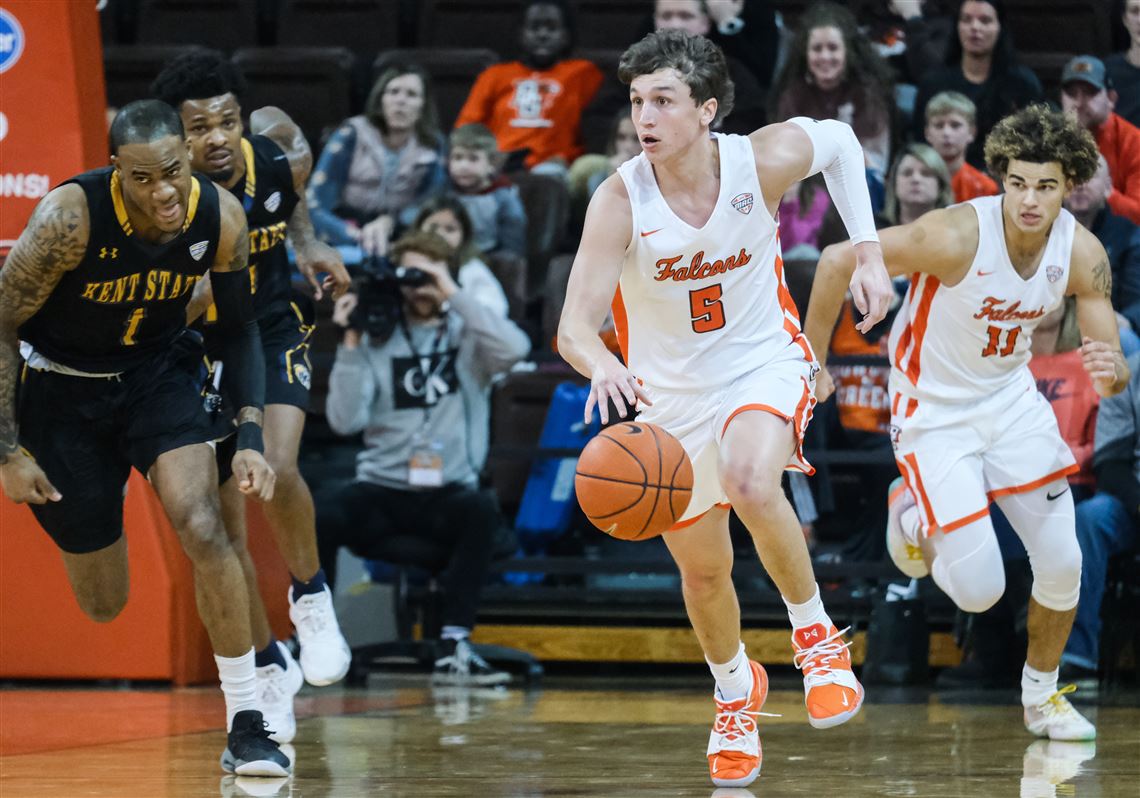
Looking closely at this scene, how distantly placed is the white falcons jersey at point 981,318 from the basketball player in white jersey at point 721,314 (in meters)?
1.33

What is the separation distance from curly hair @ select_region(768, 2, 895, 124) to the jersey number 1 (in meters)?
4.77

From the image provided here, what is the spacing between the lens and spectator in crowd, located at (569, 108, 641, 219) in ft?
29.0

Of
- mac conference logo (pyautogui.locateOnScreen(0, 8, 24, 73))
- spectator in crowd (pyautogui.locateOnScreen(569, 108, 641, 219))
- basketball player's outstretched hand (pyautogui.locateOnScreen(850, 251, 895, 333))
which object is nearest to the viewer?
basketball player's outstretched hand (pyautogui.locateOnScreen(850, 251, 895, 333))

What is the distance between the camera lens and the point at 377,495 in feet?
26.5

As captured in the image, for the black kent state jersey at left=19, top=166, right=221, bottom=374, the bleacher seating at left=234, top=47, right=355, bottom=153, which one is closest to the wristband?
the black kent state jersey at left=19, top=166, right=221, bottom=374

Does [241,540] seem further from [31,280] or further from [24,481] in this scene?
[31,280]

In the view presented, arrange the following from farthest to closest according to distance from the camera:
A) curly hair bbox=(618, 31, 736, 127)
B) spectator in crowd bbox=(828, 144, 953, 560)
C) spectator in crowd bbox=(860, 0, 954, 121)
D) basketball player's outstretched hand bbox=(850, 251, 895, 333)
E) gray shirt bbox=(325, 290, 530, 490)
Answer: spectator in crowd bbox=(860, 0, 954, 121) → spectator in crowd bbox=(828, 144, 953, 560) → gray shirt bbox=(325, 290, 530, 490) → curly hair bbox=(618, 31, 736, 127) → basketball player's outstretched hand bbox=(850, 251, 895, 333)

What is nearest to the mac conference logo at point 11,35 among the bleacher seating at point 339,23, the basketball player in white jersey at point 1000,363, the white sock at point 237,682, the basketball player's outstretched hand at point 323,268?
the basketball player's outstretched hand at point 323,268

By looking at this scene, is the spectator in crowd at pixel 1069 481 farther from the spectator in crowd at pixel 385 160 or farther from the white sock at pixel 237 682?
the white sock at pixel 237 682

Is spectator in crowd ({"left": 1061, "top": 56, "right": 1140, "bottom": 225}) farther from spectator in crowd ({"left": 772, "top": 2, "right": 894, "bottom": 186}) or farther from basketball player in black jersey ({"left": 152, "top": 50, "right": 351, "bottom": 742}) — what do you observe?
basketball player in black jersey ({"left": 152, "top": 50, "right": 351, "bottom": 742})

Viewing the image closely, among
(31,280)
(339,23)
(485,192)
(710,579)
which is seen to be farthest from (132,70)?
(710,579)

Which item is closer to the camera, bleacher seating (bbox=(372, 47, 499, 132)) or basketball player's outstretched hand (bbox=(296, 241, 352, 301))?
basketball player's outstretched hand (bbox=(296, 241, 352, 301))

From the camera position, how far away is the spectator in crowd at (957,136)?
8578mm

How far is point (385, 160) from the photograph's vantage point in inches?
369
